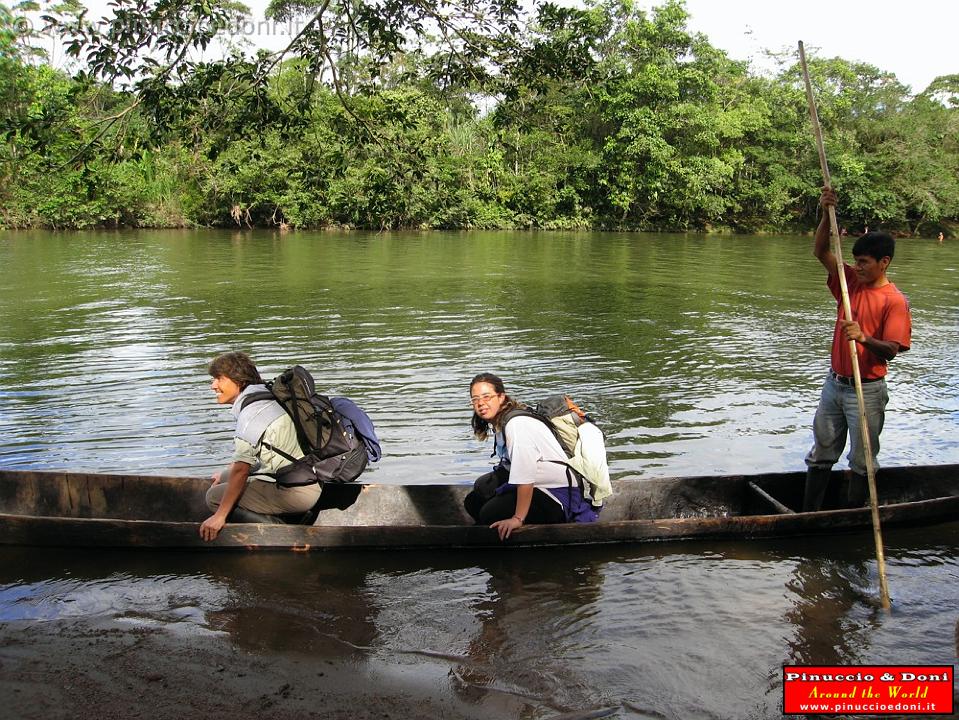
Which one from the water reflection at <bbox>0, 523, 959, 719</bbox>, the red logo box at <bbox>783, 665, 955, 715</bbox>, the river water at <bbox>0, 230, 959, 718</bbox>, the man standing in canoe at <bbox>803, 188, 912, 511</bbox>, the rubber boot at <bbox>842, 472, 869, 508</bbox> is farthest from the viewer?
the rubber boot at <bbox>842, 472, 869, 508</bbox>

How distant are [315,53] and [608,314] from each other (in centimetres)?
1191

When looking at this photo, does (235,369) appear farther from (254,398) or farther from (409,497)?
(409,497)

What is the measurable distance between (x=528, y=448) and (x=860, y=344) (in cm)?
235

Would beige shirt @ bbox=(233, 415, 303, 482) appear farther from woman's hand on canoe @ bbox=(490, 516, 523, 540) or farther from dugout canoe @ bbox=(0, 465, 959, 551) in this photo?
woman's hand on canoe @ bbox=(490, 516, 523, 540)

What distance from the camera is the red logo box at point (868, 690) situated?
4332 millimetres

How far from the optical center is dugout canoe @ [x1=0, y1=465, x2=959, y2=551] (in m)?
5.93

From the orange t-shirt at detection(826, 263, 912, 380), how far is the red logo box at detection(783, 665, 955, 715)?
2.00 meters

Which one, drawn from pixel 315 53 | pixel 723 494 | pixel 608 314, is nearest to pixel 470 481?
pixel 723 494

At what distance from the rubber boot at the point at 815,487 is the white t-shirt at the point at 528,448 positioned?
2121 millimetres

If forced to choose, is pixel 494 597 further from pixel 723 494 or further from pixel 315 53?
pixel 315 53

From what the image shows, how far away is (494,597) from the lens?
564 centimetres

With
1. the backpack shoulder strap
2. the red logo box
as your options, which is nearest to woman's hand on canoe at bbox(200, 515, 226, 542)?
the backpack shoulder strap

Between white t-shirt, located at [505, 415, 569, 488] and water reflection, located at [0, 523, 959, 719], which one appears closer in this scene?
water reflection, located at [0, 523, 959, 719]

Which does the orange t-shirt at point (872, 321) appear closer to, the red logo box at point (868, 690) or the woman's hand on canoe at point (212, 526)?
the red logo box at point (868, 690)
